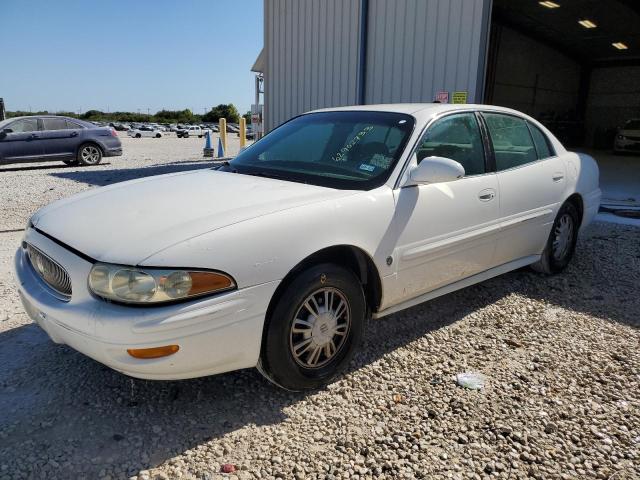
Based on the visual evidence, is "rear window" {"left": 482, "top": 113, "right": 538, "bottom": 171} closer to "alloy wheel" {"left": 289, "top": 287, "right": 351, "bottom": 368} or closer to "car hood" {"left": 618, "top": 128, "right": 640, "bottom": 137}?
"alloy wheel" {"left": 289, "top": 287, "right": 351, "bottom": 368}

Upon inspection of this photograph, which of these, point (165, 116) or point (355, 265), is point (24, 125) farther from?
point (165, 116)

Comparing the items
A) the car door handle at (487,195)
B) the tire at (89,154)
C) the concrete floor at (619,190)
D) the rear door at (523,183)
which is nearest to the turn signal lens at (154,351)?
the car door handle at (487,195)

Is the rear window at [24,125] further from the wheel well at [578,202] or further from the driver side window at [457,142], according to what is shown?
the wheel well at [578,202]

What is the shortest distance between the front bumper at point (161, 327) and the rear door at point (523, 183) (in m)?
2.21

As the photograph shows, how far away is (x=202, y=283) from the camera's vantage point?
2227 mm

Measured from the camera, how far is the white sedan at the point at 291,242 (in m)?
2.21

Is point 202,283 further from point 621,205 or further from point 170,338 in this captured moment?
point 621,205

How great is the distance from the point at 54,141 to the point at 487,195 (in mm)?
12831

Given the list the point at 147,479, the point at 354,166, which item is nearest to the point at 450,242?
the point at 354,166

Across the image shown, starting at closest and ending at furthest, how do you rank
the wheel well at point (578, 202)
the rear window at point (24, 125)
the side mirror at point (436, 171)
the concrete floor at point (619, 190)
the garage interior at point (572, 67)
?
the side mirror at point (436, 171) < the wheel well at point (578, 202) < the concrete floor at point (619, 190) < the rear window at point (24, 125) < the garage interior at point (572, 67)

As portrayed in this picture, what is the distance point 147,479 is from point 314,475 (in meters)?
0.69

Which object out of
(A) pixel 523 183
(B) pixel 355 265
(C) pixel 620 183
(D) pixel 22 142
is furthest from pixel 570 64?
(B) pixel 355 265

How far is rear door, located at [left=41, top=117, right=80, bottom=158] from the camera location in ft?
43.2

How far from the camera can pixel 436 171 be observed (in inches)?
117
